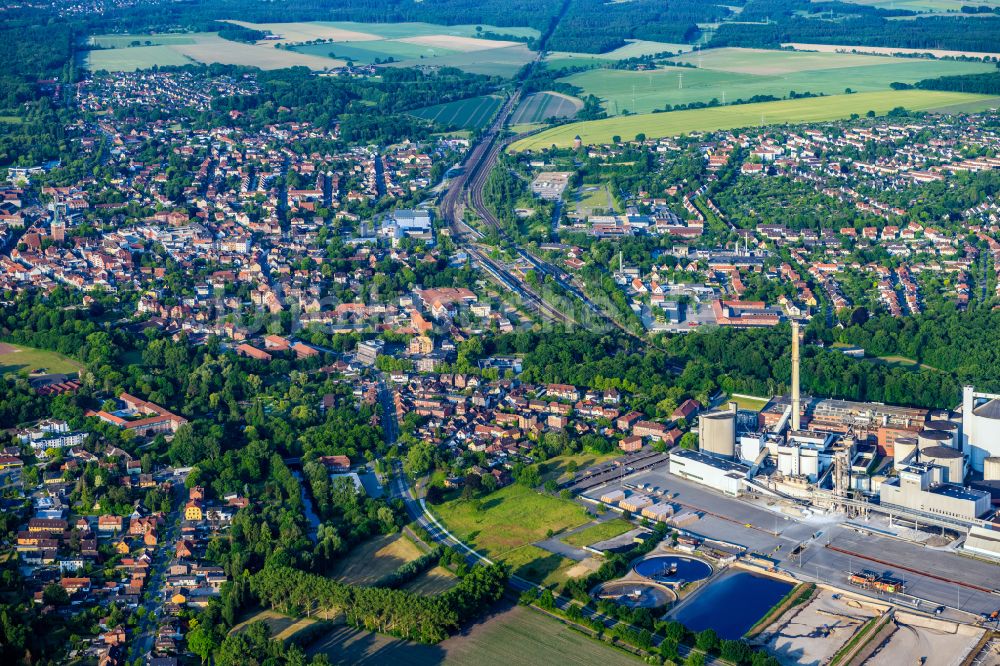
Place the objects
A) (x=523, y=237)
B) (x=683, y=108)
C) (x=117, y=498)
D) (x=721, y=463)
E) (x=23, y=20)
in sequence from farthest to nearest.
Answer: (x=23, y=20) < (x=683, y=108) < (x=523, y=237) < (x=721, y=463) < (x=117, y=498)

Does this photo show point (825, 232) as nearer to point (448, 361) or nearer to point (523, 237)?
point (523, 237)

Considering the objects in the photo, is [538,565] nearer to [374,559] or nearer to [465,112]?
[374,559]

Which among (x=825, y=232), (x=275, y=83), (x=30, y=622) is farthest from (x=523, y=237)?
(x=275, y=83)

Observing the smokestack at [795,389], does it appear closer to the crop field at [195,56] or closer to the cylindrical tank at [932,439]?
the cylindrical tank at [932,439]

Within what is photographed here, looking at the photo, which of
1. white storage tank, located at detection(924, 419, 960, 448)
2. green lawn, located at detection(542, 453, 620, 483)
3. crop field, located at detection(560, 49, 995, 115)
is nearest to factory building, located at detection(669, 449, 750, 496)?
green lawn, located at detection(542, 453, 620, 483)

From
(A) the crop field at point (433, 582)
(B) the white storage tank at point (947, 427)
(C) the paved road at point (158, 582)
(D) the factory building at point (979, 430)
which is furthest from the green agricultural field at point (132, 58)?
(A) the crop field at point (433, 582)
